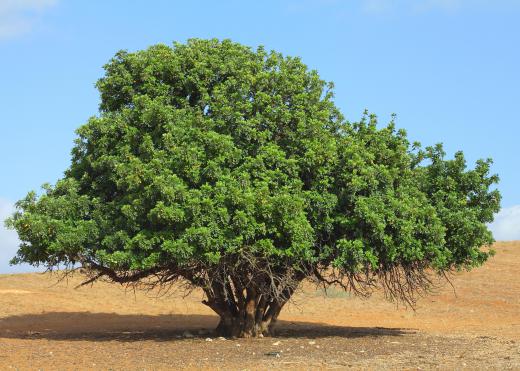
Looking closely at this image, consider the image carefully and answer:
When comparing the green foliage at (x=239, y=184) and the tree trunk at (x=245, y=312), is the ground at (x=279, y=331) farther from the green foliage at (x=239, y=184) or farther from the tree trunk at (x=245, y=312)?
the green foliage at (x=239, y=184)

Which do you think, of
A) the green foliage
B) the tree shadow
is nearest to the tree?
the green foliage

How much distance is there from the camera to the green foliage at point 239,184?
1831cm

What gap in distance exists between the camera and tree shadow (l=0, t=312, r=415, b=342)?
24.0m

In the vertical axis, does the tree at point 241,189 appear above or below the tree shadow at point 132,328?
above

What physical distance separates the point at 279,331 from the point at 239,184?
8.80 meters

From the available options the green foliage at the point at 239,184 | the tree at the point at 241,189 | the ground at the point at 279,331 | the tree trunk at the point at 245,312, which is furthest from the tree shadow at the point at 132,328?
the green foliage at the point at 239,184

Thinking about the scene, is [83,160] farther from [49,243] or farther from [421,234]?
[421,234]

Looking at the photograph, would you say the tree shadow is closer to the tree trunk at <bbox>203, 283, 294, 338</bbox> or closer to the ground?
the ground

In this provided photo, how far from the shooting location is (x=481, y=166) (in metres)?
21.9

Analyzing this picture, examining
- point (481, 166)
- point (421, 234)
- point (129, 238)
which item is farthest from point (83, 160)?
point (481, 166)

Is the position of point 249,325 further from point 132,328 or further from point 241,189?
point 132,328

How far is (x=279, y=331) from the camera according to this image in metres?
25.5

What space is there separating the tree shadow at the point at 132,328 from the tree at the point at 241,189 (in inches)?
130

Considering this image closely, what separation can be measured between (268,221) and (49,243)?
631cm
